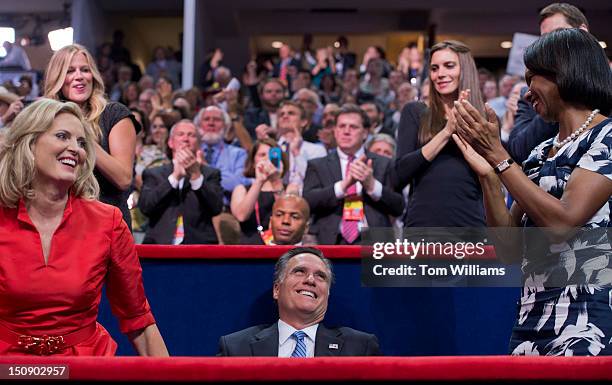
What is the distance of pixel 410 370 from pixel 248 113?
21.4 ft

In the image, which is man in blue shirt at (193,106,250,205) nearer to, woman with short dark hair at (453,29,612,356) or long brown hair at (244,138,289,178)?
long brown hair at (244,138,289,178)

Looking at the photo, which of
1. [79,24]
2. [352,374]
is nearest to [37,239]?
[352,374]

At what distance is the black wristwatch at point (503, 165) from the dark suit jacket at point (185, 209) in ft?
8.60

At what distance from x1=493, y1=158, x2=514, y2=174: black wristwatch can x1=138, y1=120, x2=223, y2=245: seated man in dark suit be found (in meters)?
2.59

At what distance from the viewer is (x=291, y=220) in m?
4.43

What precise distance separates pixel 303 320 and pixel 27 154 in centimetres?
125

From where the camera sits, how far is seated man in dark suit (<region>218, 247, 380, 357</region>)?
3162 mm

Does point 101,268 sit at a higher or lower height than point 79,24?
lower

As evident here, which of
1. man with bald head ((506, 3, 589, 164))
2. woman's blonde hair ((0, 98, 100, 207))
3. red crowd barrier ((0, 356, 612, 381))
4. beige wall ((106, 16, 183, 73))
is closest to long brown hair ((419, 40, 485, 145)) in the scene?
man with bald head ((506, 3, 589, 164))

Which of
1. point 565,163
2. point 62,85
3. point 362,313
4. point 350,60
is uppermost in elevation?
point 350,60

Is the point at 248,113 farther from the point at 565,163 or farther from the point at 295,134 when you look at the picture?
the point at 565,163

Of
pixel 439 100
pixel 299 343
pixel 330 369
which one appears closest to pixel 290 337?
pixel 299 343

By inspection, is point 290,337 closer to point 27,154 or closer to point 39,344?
point 39,344

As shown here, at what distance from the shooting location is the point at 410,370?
1.62m
